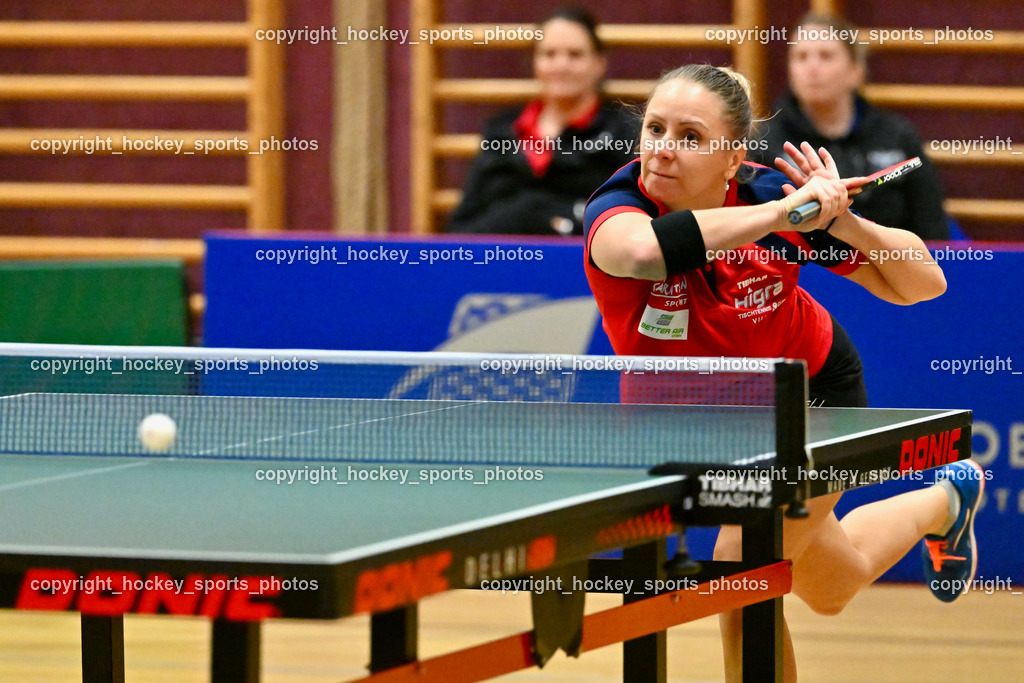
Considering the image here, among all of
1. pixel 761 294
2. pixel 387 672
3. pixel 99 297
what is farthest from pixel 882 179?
pixel 99 297

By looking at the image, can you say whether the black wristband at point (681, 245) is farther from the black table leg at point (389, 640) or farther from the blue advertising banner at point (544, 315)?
the blue advertising banner at point (544, 315)

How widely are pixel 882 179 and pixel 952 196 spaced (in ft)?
12.0

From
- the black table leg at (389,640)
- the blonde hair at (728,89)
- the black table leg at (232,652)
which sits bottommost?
the black table leg at (389,640)

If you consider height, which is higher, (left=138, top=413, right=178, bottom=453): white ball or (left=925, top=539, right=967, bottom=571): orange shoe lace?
(left=138, top=413, right=178, bottom=453): white ball

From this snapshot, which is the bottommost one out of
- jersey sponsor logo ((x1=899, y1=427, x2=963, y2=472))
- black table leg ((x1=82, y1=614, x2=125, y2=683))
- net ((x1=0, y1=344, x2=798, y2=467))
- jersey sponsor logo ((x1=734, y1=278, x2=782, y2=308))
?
black table leg ((x1=82, y1=614, x2=125, y2=683))

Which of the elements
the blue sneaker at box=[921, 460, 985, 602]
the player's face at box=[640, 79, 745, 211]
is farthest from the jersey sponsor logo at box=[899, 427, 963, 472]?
the blue sneaker at box=[921, 460, 985, 602]

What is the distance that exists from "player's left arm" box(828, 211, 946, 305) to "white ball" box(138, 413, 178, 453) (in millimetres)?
1278

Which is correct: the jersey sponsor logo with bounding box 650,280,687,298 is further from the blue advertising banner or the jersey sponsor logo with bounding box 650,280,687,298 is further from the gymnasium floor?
the blue advertising banner

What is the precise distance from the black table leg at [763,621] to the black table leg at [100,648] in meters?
1.02

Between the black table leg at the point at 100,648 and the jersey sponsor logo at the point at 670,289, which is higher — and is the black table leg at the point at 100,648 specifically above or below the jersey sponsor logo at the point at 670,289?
below

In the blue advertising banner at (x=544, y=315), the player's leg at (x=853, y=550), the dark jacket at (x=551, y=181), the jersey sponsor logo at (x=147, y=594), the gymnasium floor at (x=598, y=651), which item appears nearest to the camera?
the jersey sponsor logo at (x=147, y=594)

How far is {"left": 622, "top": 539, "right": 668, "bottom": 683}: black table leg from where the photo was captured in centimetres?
221

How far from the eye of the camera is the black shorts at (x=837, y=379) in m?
3.04

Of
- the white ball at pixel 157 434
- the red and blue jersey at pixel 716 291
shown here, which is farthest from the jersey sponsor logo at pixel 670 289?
the white ball at pixel 157 434
